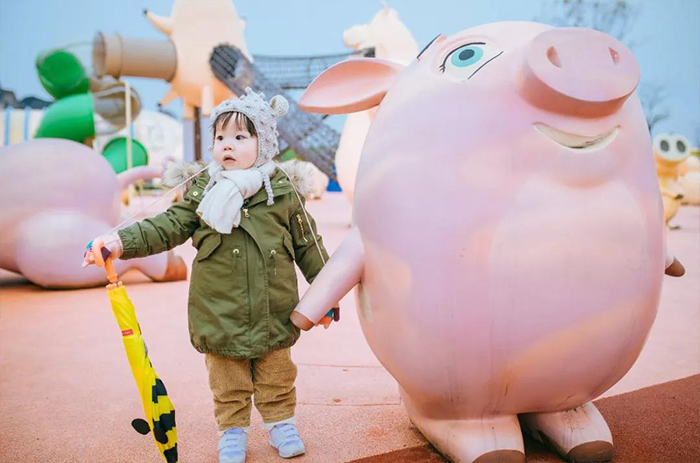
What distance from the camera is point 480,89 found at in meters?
1.96

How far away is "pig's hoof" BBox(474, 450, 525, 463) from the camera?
6.54 feet

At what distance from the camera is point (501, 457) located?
200 centimetres

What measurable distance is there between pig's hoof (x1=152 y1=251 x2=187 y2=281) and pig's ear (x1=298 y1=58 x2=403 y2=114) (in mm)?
3913

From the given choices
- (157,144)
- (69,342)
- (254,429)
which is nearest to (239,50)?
(157,144)

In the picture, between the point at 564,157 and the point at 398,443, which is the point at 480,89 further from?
the point at 398,443

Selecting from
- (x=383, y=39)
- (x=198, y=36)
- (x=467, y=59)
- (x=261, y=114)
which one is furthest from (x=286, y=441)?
(x=198, y=36)

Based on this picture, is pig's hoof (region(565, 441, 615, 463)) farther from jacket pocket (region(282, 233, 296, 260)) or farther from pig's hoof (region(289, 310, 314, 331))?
jacket pocket (region(282, 233, 296, 260))

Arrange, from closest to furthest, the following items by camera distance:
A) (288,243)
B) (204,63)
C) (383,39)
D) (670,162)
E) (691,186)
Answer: (288,243) < (670,162) < (383,39) < (204,63) < (691,186)

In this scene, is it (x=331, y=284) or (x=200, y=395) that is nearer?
(x=331, y=284)

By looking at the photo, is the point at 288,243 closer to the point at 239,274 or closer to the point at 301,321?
the point at 239,274

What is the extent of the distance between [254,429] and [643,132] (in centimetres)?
180

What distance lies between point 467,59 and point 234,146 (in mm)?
852

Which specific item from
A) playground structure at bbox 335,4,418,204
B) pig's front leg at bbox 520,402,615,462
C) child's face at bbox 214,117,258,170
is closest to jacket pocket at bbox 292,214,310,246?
child's face at bbox 214,117,258,170

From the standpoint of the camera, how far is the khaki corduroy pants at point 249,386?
2.29m
